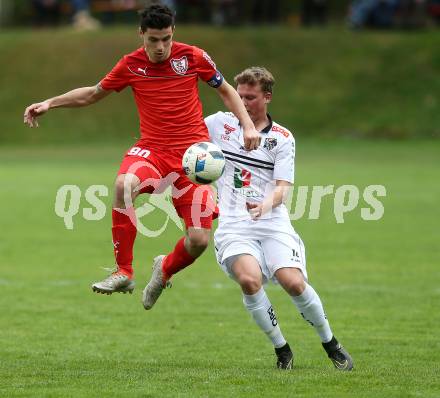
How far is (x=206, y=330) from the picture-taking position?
1158 centimetres

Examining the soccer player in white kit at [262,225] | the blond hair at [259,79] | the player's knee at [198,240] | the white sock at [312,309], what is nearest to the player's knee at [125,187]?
the player's knee at [198,240]

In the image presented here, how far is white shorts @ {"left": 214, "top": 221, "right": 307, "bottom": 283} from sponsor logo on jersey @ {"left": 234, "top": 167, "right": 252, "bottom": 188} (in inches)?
15.8

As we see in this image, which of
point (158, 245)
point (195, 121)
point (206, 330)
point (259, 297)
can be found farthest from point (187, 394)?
point (158, 245)

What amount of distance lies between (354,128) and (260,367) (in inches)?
1242

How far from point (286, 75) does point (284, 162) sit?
113ft

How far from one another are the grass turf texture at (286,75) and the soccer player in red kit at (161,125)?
30.4 m

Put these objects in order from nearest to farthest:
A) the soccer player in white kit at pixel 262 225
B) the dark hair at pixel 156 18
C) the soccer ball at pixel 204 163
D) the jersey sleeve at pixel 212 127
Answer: the soccer ball at pixel 204 163
the dark hair at pixel 156 18
the soccer player in white kit at pixel 262 225
the jersey sleeve at pixel 212 127

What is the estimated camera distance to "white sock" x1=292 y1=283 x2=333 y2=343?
29.4 feet

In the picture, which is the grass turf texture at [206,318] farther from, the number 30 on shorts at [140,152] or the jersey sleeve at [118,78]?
the jersey sleeve at [118,78]

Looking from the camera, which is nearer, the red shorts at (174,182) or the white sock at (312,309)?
the white sock at (312,309)

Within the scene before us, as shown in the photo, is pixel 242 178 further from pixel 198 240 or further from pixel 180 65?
pixel 180 65

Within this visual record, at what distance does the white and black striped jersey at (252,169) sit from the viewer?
29.5 feet

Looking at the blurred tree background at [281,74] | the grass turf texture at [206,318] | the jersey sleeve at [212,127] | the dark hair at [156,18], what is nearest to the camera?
the grass turf texture at [206,318]

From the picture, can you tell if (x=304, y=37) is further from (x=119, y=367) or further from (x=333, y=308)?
(x=119, y=367)
